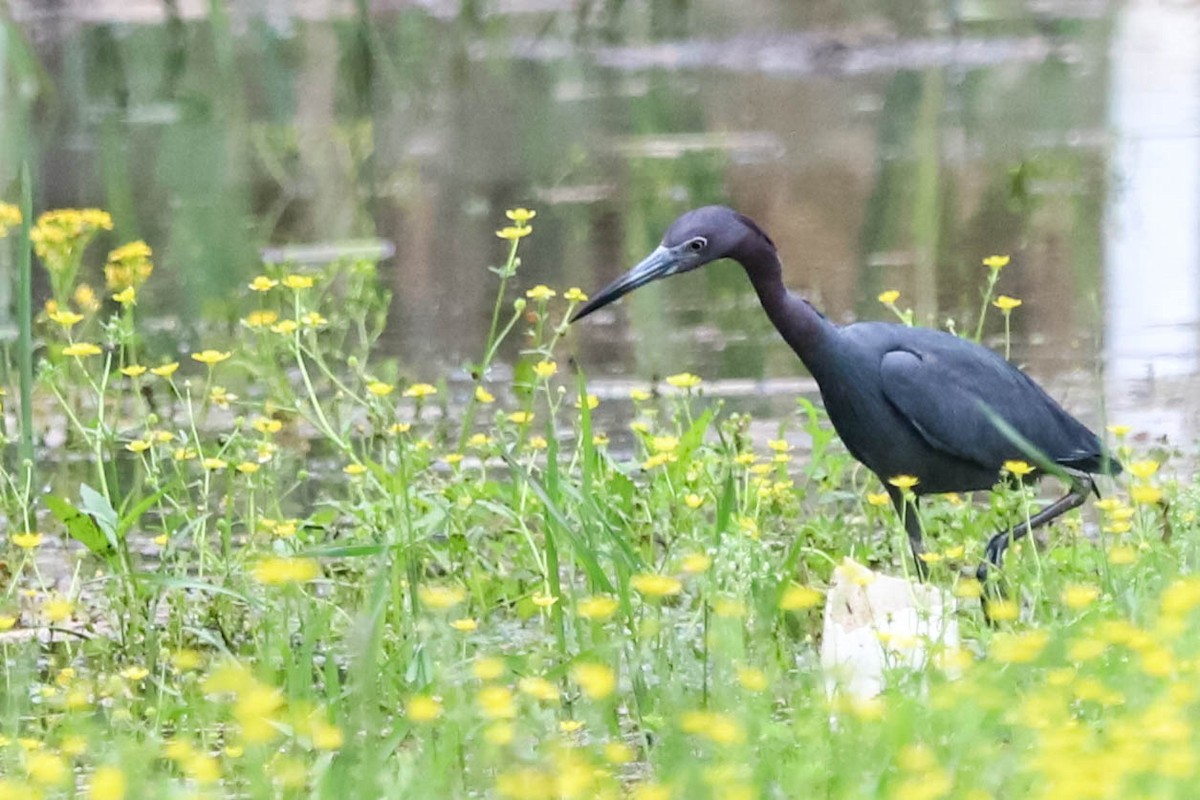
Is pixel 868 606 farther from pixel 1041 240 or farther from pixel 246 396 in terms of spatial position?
pixel 1041 240

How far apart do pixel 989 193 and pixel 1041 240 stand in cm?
105

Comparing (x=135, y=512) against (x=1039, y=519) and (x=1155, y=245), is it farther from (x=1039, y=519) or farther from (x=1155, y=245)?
(x=1155, y=245)

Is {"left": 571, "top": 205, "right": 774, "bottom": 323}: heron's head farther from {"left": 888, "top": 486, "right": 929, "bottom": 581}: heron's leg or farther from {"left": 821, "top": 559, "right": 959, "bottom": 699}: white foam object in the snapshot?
{"left": 821, "top": 559, "right": 959, "bottom": 699}: white foam object

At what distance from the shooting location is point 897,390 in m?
4.72

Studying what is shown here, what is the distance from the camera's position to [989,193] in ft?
30.9

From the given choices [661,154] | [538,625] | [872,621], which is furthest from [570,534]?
[661,154]

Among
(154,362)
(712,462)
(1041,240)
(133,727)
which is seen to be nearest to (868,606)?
(712,462)

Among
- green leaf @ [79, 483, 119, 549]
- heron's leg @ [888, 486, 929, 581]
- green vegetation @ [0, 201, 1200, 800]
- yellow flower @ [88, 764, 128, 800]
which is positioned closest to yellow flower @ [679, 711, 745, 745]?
green vegetation @ [0, 201, 1200, 800]

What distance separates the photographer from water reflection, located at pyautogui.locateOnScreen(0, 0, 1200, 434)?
755 cm

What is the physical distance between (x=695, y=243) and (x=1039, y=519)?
0.81 m

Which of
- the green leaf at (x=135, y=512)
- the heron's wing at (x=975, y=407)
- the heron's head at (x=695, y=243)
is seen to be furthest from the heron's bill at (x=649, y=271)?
the green leaf at (x=135, y=512)

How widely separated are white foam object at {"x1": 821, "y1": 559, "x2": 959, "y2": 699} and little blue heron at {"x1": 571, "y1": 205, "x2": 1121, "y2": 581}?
1.66 feet

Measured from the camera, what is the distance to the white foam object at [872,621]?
12.2ft

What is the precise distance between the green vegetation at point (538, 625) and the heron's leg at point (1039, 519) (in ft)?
0.19
